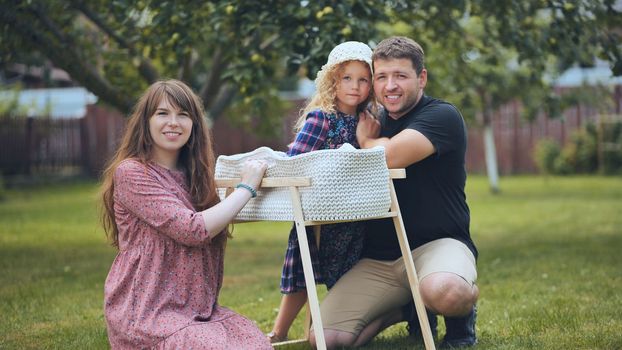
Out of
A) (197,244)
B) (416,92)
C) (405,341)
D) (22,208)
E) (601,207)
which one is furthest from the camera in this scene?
(22,208)

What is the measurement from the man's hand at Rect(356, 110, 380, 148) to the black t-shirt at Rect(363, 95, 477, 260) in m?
0.13

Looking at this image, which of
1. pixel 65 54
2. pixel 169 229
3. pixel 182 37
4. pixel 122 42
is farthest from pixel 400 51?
pixel 65 54

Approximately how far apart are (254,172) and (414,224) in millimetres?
985

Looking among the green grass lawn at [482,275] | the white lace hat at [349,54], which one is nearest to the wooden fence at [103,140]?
the green grass lawn at [482,275]

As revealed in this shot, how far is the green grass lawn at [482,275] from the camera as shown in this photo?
187 inches

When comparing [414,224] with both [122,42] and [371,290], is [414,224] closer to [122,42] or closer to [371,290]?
[371,290]

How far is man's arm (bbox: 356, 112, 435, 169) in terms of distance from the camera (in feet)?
13.3

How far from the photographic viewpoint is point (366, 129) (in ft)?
13.7

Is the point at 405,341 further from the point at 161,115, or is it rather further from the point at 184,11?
the point at 184,11

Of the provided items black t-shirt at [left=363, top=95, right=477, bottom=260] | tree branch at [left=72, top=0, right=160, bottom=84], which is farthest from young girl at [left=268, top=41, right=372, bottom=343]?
tree branch at [left=72, top=0, right=160, bottom=84]

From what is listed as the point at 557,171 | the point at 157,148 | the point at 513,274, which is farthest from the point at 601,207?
the point at 157,148

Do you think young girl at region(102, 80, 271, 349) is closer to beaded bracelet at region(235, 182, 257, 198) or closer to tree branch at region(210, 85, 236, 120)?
beaded bracelet at region(235, 182, 257, 198)

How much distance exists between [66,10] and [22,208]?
22.3ft

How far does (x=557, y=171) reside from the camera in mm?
18328
